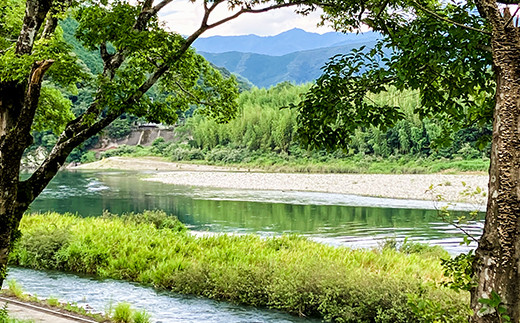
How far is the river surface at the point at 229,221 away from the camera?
1012cm

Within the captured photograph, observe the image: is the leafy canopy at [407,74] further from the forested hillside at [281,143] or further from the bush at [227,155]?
the bush at [227,155]

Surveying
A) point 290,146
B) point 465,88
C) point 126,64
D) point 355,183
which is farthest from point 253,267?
point 290,146

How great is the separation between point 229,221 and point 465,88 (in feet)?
66.4

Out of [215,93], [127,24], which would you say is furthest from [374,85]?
[215,93]

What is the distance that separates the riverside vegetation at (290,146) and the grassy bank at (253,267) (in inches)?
893

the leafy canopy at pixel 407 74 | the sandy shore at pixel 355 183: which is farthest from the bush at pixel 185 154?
the leafy canopy at pixel 407 74

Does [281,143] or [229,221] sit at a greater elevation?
[281,143]

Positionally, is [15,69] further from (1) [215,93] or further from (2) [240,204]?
(2) [240,204]

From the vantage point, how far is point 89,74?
787 centimetres

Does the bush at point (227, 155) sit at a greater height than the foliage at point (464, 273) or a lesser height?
lesser

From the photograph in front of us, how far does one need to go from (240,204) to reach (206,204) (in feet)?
6.43

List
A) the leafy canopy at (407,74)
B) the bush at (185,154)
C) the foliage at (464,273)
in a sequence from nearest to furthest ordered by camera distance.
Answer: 1. the foliage at (464,273)
2. the leafy canopy at (407,74)
3. the bush at (185,154)

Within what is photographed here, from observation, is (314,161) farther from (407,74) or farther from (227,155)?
(407,74)

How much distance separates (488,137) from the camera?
177 inches
